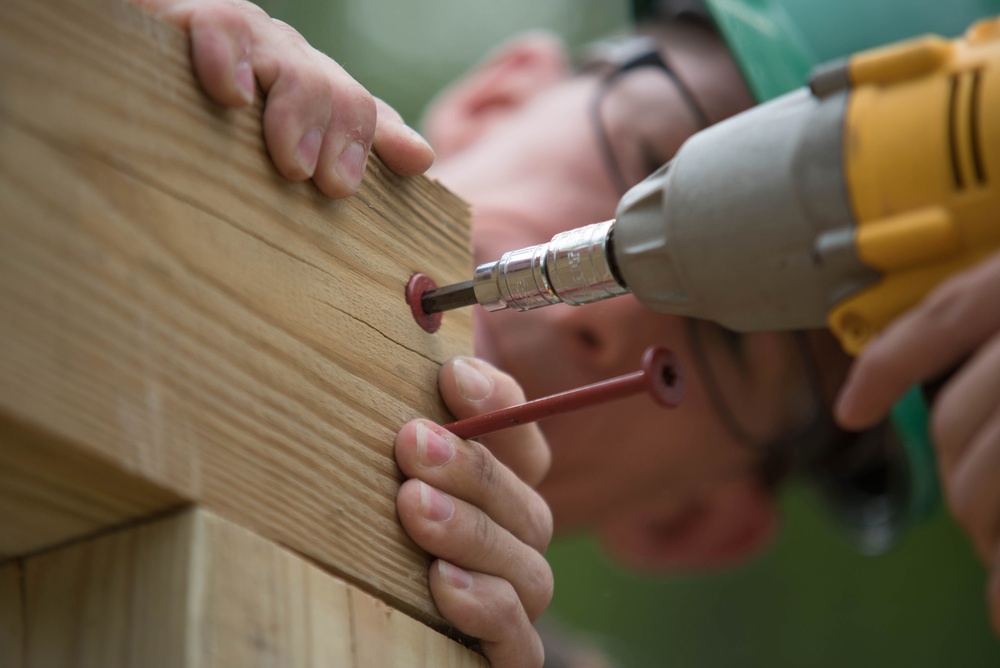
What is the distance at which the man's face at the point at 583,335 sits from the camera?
0.94m

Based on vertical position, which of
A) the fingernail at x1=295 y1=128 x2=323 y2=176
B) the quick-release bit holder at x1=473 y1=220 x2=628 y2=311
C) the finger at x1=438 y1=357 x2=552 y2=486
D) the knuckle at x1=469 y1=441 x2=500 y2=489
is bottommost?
the knuckle at x1=469 y1=441 x2=500 y2=489

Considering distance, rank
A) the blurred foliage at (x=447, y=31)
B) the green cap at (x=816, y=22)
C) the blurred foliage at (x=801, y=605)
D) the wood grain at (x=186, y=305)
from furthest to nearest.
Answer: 1. the blurred foliage at (x=447, y=31)
2. the blurred foliage at (x=801, y=605)
3. the green cap at (x=816, y=22)
4. the wood grain at (x=186, y=305)

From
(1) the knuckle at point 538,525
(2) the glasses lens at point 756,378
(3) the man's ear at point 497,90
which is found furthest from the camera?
(3) the man's ear at point 497,90

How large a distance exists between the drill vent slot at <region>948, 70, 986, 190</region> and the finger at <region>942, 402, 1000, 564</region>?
0.11m

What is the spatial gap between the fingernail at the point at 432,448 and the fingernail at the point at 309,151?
0.16m

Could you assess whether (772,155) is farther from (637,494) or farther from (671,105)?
(637,494)

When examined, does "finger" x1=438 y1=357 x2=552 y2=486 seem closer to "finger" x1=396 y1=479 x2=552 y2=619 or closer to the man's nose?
"finger" x1=396 y1=479 x2=552 y2=619

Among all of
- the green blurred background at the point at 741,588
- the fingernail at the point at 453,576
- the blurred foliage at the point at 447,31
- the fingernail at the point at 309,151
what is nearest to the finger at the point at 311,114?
the fingernail at the point at 309,151

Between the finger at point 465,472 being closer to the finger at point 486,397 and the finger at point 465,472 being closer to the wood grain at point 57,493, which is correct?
the finger at point 486,397

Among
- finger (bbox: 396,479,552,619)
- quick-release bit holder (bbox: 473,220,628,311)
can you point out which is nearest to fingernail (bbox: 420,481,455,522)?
finger (bbox: 396,479,552,619)

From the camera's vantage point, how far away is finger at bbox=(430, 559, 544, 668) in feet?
1.70

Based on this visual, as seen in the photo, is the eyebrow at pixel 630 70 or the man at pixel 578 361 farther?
the eyebrow at pixel 630 70

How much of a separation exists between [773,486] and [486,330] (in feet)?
1.92

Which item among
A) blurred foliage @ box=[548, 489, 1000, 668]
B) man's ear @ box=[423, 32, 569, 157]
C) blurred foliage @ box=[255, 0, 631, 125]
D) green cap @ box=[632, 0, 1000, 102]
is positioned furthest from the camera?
blurred foliage @ box=[255, 0, 631, 125]
